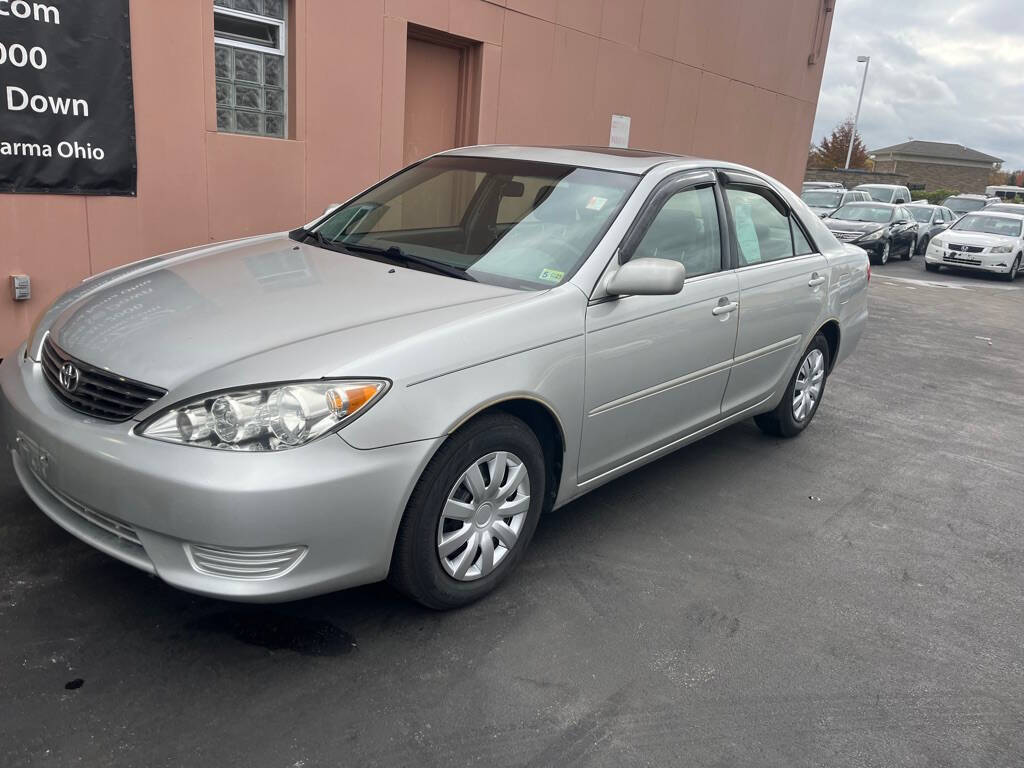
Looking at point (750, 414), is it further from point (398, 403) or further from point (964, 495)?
point (398, 403)

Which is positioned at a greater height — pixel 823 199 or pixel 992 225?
pixel 823 199

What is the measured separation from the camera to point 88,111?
18.6 feet

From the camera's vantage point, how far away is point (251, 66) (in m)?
6.74

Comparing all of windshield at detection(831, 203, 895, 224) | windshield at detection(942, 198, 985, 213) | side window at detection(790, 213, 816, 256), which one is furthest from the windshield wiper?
windshield at detection(942, 198, 985, 213)

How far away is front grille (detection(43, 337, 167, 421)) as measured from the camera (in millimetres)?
2660

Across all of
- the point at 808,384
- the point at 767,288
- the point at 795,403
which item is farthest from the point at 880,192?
the point at 767,288

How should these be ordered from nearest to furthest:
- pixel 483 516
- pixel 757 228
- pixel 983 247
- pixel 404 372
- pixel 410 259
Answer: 1. pixel 404 372
2. pixel 483 516
3. pixel 410 259
4. pixel 757 228
5. pixel 983 247

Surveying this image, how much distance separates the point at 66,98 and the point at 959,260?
18.5 metres

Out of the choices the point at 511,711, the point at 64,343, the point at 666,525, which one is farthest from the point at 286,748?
the point at 666,525

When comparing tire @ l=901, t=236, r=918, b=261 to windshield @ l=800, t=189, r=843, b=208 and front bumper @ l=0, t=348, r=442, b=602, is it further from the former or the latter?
front bumper @ l=0, t=348, r=442, b=602

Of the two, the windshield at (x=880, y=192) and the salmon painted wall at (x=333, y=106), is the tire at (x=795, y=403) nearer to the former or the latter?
the salmon painted wall at (x=333, y=106)

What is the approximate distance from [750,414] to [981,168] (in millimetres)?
73959

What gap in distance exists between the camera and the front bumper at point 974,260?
18.5 meters

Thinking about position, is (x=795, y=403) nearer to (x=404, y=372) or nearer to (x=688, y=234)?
(x=688, y=234)
